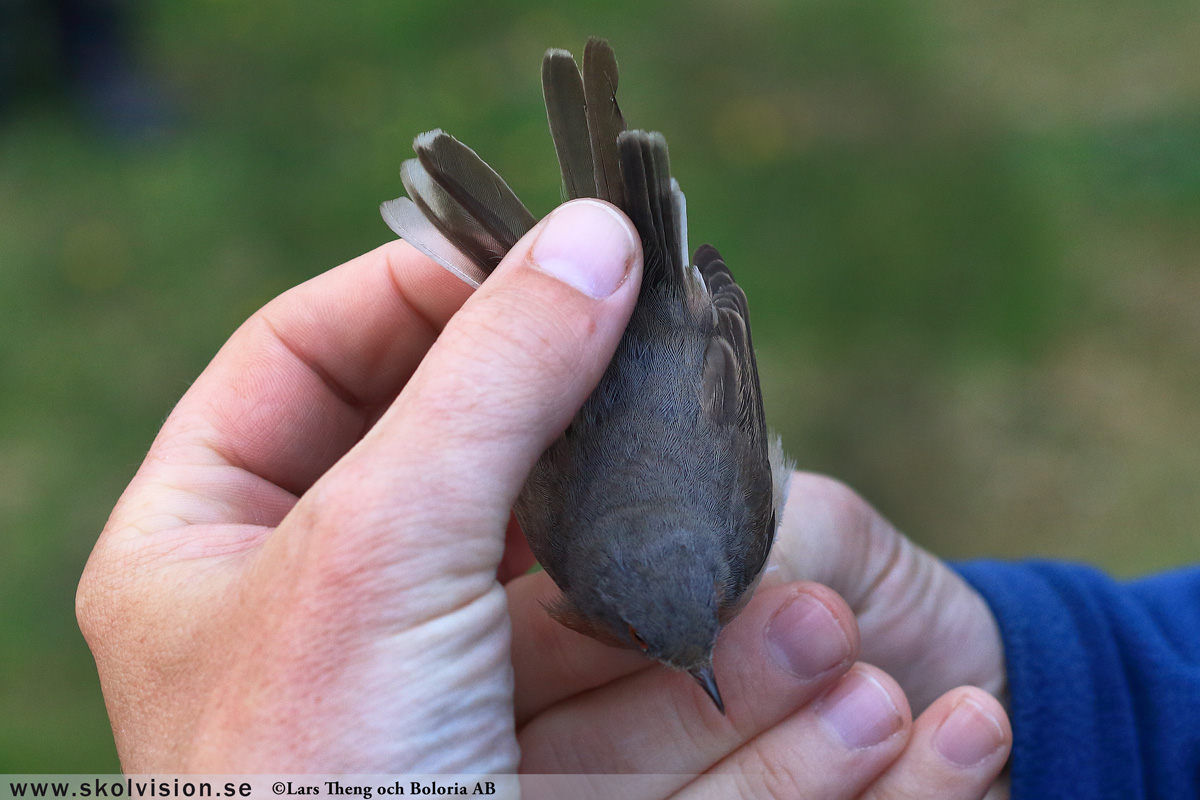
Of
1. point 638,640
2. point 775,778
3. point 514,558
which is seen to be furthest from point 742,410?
point 514,558

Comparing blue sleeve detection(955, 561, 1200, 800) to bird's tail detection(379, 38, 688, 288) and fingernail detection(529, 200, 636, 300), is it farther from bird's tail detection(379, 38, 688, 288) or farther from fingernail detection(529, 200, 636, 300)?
fingernail detection(529, 200, 636, 300)

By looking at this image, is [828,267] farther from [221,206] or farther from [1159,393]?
[221,206]

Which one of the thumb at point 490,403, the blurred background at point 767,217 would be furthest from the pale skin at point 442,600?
Answer: the blurred background at point 767,217

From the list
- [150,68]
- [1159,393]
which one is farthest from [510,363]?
[150,68]

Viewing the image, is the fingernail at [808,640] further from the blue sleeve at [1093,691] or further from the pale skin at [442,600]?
the blue sleeve at [1093,691]

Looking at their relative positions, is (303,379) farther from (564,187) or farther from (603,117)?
(603,117)

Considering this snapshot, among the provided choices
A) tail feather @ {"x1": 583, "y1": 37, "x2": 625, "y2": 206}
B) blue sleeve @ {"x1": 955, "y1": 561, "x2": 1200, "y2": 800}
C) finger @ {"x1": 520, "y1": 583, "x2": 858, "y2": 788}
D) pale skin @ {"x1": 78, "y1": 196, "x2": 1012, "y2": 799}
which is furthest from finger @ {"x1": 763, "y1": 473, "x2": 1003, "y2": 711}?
tail feather @ {"x1": 583, "y1": 37, "x2": 625, "y2": 206}
